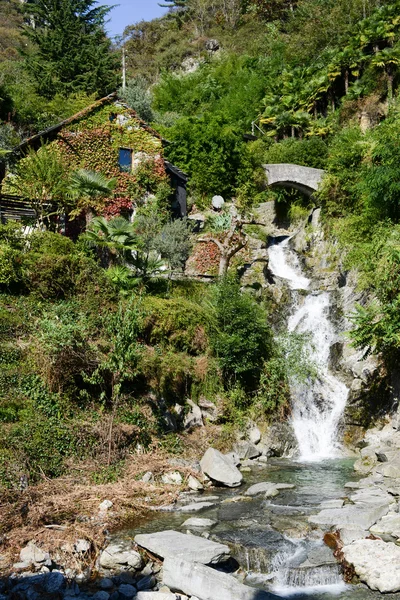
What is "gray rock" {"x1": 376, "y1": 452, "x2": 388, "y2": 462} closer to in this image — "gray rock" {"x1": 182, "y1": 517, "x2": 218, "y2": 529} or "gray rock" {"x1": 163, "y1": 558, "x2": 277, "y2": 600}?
"gray rock" {"x1": 182, "y1": 517, "x2": 218, "y2": 529}

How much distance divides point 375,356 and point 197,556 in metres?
10.9

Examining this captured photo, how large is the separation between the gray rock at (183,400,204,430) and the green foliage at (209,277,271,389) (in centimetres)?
159

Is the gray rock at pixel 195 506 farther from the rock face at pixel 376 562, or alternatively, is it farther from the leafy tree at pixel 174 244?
the leafy tree at pixel 174 244

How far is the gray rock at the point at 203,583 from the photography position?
7.71 m

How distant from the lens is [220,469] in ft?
44.8

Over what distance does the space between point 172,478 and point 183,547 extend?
4.25m

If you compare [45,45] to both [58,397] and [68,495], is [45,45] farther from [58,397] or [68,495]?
[68,495]

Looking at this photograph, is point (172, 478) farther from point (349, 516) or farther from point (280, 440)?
point (280, 440)

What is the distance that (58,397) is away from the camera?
44.9 feet

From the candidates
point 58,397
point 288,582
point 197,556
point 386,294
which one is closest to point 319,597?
point 288,582

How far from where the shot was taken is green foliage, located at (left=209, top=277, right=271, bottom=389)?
17391 mm

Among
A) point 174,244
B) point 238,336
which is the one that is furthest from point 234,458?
point 174,244

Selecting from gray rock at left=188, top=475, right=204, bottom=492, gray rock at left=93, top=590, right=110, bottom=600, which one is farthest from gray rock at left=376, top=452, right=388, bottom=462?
gray rock at left=93, top=590, right=110, bottom=600

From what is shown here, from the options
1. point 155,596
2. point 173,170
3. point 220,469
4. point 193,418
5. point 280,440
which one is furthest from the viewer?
point 173,170
